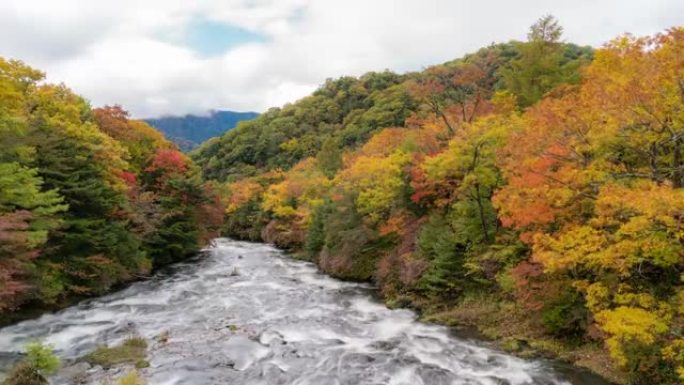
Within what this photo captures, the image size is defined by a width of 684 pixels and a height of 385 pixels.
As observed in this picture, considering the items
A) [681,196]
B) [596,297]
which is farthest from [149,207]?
[681,196]

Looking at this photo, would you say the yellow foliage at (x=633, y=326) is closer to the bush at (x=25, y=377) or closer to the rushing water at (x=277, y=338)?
the rushing water at (x=277, y=338)

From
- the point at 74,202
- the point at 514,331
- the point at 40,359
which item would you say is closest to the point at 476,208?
the point at 514,331

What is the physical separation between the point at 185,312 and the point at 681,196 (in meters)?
21.5

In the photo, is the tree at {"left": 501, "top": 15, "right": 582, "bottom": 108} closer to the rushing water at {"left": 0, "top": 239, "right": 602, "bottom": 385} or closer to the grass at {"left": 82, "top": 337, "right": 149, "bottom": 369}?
the rushing water at {"left": 0, "top": 239, "right": 602, "bottom": 385}

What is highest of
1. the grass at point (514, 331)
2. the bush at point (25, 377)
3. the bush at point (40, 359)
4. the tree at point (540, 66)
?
the tree at point (540, 66)

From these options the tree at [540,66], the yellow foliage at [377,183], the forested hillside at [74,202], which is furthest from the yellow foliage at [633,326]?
the tree at [540,66]

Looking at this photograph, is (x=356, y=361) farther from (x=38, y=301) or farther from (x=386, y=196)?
(x=38, y=301)

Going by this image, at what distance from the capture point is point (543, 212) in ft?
57.2

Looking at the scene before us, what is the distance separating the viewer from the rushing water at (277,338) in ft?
54.4

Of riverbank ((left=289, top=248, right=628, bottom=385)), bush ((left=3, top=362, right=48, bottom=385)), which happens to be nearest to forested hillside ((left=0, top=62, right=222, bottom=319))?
bush ((left=3, top=362, right=48, bottom=385))

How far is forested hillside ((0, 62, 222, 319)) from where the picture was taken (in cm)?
2123

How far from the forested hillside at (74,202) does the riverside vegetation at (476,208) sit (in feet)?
0.45

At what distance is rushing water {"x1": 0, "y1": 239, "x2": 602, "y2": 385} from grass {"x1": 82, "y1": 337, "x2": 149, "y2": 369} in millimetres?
446

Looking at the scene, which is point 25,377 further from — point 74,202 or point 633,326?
point 633,326
